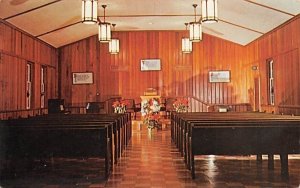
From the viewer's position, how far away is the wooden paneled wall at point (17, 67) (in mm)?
8422

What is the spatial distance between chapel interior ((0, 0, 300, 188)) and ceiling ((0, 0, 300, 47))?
0.06 metres

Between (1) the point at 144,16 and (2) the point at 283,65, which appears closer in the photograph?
(2) the point at 283,65

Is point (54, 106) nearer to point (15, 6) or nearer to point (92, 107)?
point (92, 107)

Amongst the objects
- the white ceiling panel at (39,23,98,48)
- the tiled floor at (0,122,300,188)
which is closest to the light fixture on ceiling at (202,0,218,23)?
the tiled floor at (0,122,300,188)

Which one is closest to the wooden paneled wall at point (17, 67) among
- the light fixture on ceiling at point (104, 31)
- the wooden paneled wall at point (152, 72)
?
the wooden paneled wall at point (152, 72)

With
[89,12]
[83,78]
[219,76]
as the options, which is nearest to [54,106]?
[83,78]

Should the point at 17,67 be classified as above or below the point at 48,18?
below

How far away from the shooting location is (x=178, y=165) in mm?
5043

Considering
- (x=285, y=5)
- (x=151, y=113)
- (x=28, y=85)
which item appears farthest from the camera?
(x=28, y=85)

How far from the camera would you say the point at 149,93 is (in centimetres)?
1166

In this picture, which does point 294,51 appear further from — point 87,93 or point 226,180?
point 87,93

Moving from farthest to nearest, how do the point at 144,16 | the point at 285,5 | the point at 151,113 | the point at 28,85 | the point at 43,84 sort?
1. the point at 43,84
2. the point at 144,16
3. the point at 28,85
4. the point at 151,113
5. the point at 285,5

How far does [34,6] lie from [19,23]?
96 centimetres

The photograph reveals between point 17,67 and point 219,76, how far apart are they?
738 centimetres
